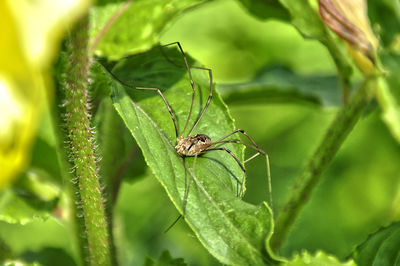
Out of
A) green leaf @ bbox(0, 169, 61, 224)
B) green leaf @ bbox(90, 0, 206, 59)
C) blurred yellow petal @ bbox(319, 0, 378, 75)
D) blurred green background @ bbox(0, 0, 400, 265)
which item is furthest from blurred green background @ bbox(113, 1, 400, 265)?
green leaf @ bbox(90, 0, 206, 59)

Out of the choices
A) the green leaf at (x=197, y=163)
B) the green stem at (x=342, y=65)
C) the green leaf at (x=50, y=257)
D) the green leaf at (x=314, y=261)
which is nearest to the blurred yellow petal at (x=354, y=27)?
the green stem at (x=342, y=65)

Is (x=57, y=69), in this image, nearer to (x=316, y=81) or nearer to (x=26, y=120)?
(x=26, y=120)

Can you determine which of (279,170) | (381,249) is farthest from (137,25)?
(279,170)

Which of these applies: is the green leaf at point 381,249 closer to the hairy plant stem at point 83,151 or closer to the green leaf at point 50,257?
the hairy plant stem at point 83,151

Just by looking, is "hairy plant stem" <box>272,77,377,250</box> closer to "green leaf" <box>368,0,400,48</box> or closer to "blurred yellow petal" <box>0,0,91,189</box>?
"green leaf" <box>368,0,400,48</box>

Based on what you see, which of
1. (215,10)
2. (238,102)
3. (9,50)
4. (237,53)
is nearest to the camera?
(9,50)

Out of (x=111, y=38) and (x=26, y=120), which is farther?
(x=111, y=38)

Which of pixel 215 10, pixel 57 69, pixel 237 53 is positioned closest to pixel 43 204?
pixel 57 69
